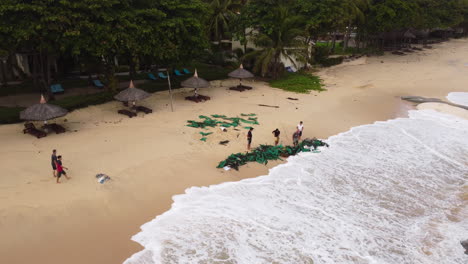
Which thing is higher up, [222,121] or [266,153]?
[222,121]

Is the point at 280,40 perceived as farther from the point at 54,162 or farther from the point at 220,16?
the point at 54,162

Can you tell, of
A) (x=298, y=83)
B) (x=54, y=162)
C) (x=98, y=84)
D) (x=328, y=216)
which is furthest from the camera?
(x=298, y=83)

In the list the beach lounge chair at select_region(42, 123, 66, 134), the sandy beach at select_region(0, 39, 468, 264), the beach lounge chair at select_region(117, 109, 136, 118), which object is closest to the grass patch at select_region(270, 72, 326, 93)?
the sandy beach at select_region(0, 39, 468, 264)

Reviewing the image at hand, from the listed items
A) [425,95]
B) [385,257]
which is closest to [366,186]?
[385,257]

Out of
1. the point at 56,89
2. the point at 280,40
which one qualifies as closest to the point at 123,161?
the point at 56,89

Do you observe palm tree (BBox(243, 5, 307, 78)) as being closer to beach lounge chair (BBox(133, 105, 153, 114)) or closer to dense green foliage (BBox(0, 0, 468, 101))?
dense green foliage (BBox(0, 0, 468, 101))

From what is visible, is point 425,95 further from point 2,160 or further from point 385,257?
point 2,160
